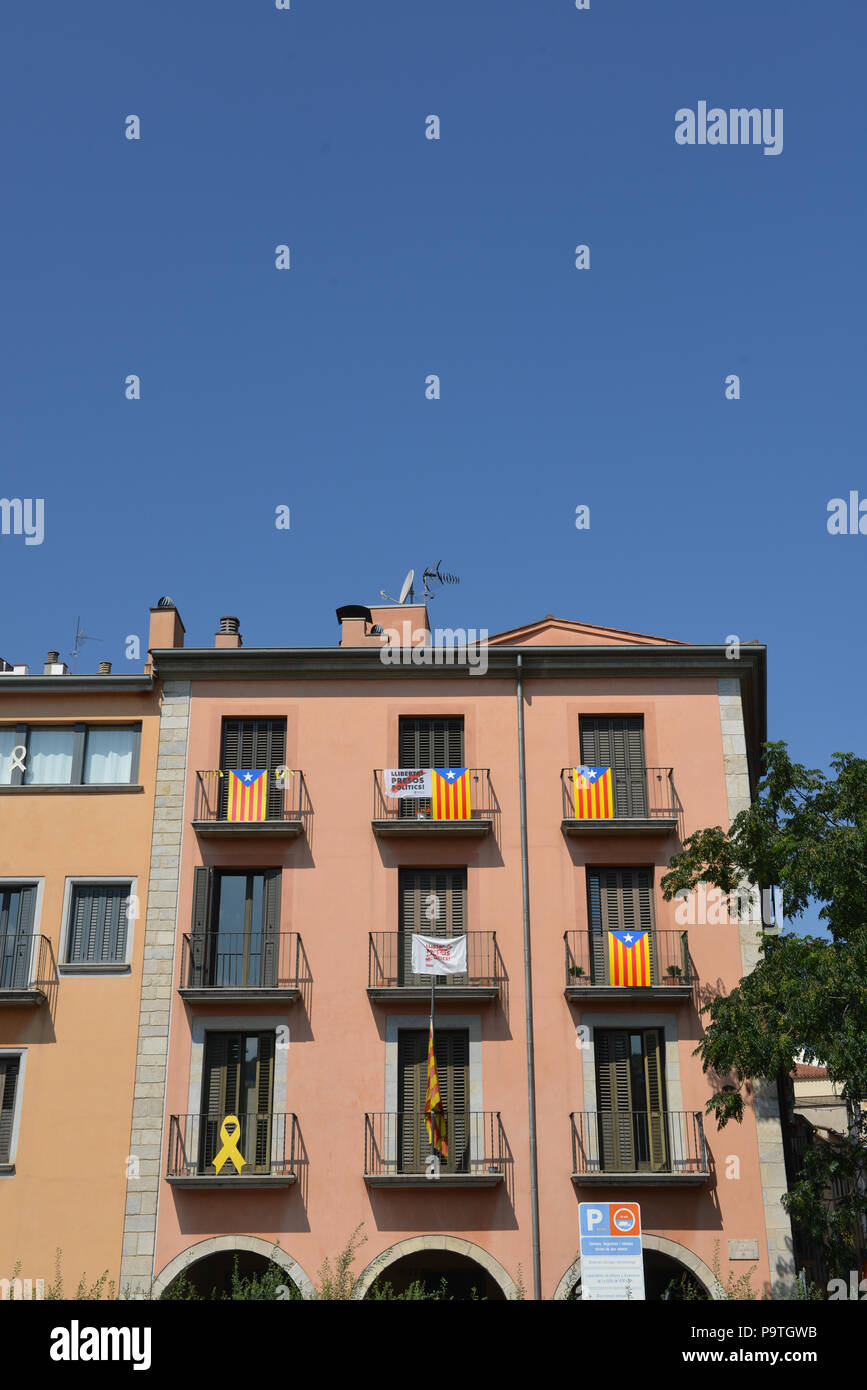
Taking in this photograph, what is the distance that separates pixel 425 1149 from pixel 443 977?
3.32 metres

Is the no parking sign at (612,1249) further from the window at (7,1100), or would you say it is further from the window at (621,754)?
the window at (7,1100)

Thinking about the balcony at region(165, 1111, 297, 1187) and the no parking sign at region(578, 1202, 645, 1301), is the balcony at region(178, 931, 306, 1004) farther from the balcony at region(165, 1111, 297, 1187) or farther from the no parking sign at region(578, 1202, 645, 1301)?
the no parking sign at region(578, 1202, 645, 1301)

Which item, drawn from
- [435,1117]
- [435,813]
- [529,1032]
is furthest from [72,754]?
[529,1032]

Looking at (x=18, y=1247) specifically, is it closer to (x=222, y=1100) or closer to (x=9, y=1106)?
(x=9, y=1106)

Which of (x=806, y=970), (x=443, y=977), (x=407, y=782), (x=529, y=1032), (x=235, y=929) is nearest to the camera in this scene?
(x=806, y=970)

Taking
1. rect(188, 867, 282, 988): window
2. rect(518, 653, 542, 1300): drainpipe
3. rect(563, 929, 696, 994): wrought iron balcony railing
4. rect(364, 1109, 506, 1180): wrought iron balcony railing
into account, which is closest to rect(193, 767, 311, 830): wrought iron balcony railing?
rect(188, 867, 282, 988): window

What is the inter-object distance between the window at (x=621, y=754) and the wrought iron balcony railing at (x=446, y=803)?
230 centimetres

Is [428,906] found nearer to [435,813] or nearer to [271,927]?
[435,813]

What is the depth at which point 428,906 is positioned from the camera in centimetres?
2952

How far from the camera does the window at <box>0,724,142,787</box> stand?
101 feet

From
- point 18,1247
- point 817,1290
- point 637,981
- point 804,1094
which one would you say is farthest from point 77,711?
point 804,1094

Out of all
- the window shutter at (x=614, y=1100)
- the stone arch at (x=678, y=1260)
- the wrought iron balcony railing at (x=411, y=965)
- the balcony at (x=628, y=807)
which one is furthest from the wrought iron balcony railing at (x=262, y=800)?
the stone arch at (x=678, y=1260)

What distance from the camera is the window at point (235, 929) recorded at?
28.6 metres

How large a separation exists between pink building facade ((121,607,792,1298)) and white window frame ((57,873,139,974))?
0.51 meters
